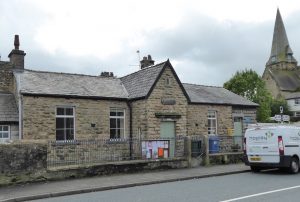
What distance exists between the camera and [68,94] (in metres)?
19.1

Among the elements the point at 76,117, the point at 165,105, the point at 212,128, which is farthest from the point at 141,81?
the point at 212,128

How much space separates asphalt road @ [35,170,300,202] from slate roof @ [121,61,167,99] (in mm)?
7935

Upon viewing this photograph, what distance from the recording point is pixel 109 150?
18703 mm

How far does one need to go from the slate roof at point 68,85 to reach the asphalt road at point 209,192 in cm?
869

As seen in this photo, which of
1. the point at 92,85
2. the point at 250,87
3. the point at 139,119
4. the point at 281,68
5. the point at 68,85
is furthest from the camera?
the point at 281,68

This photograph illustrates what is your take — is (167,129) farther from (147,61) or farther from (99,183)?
(99,183)

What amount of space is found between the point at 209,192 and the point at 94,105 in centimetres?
→ 1086

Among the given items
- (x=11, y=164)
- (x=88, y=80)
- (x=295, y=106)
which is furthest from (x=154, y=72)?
(x=295, y=106)

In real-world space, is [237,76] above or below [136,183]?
above

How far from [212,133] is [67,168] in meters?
13.0

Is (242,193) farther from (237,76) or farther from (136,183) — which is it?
(237,76)

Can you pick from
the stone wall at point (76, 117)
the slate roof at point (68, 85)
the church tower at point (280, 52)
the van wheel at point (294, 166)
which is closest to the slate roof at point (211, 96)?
the slate roof at point (68, 85)

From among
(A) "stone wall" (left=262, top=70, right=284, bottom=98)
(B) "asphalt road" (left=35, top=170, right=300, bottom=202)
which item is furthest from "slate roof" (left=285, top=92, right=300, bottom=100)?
(B) "asphalt road" (left=35, top=170, right=300, bottom=202)

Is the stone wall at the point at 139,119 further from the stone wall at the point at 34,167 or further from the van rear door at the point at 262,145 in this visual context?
the van rear door at the point at 262,145
